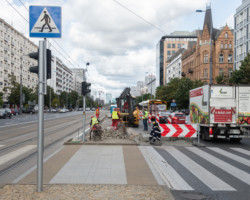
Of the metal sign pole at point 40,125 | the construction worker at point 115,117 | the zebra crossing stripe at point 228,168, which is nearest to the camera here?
the metal sign pole at point 40,125

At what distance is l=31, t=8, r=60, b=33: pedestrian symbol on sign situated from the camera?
5.20m

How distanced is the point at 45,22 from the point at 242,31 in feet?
149

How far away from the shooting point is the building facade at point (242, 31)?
4219 centimetres

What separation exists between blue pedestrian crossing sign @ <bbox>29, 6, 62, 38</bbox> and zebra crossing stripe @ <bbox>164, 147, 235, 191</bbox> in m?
4.60

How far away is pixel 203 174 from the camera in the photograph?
700cm

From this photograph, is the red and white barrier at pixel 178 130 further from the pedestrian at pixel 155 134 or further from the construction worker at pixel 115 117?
the construction worker at pixel 115 117

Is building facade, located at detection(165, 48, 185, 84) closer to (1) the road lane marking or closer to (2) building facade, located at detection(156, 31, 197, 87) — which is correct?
(2) building facade, located at detection(156, 31, 197, 87)

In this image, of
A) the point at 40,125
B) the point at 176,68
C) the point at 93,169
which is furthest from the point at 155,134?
the point at 176,68

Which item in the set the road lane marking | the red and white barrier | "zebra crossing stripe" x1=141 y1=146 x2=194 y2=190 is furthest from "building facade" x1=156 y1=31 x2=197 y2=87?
"zebra crossing stripe" x1=141 y1=146 x2=194 y2=190

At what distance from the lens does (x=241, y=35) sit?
4475 centimetres

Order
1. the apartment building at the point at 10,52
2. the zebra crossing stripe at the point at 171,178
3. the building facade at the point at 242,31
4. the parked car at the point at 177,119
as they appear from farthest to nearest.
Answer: the apartment building at the point at 10,52, the building facade at the point at 242,31, the parked car at the point at 177,119, the zebra crossing stripe at the point at 171,178

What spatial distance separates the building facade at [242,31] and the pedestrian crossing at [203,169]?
3641 cm

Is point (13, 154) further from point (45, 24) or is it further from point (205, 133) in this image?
point (205, 133)

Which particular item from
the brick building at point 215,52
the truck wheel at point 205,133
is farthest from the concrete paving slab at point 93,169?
the brick building at point 215,52
